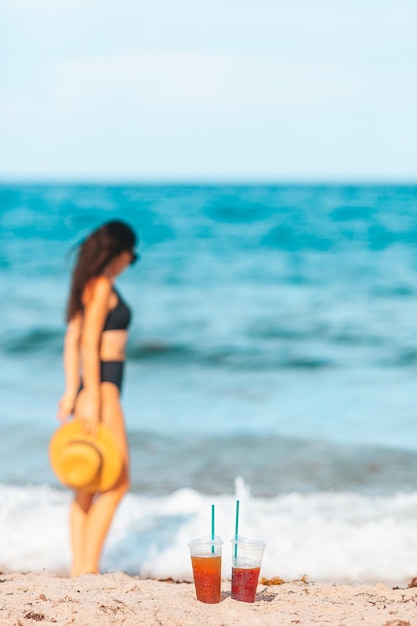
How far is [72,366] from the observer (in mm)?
5266

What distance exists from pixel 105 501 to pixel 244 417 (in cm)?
433

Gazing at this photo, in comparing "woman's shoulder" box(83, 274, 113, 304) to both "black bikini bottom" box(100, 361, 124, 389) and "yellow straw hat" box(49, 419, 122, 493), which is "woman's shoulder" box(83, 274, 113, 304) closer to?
"black bikini bottom" box(100, 361, 124, 389)

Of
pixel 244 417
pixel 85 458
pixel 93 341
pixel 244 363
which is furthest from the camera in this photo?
pixel 244 363

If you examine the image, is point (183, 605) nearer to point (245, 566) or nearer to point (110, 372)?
point (245, 566)

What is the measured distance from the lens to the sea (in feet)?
19.9

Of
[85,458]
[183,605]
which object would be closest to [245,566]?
[183,605]

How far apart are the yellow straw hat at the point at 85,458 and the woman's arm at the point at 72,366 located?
15cm

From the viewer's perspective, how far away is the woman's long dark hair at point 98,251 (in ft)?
17.0

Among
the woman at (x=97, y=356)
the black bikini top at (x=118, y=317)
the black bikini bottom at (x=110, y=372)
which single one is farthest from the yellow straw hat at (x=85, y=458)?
the black bikini top at (x=118, y=317)

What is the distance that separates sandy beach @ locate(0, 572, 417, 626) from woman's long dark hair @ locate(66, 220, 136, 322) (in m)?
1.57

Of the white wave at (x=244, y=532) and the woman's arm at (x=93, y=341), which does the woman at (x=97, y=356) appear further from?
the white wave at (x=244, y=532)

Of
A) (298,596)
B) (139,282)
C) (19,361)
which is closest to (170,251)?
Answer: (139,282)

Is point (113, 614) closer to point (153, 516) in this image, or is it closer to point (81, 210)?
point (153, 516)

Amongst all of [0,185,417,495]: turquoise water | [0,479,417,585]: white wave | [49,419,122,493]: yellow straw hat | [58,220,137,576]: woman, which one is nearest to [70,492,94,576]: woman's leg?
[58,220,137,576]: woman
